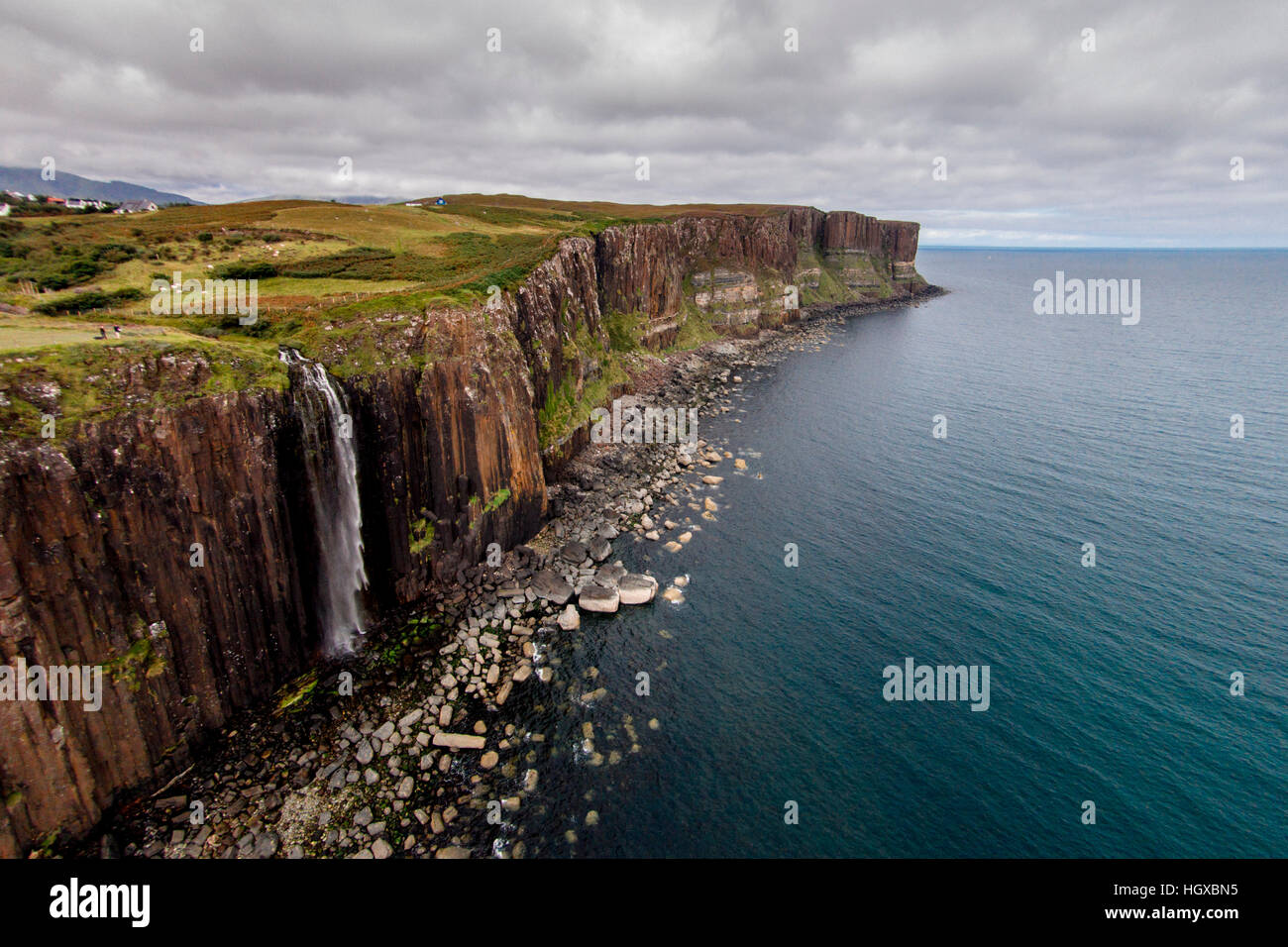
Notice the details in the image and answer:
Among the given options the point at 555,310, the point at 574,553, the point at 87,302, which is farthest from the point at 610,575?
the point at 87,302

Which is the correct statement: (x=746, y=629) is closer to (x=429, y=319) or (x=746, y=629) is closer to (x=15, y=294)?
(x=429, y=319)

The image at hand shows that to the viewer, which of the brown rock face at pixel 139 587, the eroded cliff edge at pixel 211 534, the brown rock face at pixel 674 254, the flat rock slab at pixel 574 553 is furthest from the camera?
the brown rock face at pixel 674 254

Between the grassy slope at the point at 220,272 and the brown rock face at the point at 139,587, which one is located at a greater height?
the grassy slope at the point at 220,272

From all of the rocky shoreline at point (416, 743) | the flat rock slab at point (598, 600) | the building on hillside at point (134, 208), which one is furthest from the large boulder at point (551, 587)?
the building on hillside at point (134, 208)

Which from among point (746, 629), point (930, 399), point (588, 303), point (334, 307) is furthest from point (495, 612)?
point (930, 399)

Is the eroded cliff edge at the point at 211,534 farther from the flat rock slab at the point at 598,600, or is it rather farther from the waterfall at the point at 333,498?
the flat rock slab at the point at 598,600

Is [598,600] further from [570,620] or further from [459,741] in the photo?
[459,741]

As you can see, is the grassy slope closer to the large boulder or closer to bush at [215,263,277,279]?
bush at [215,263,277,279]
